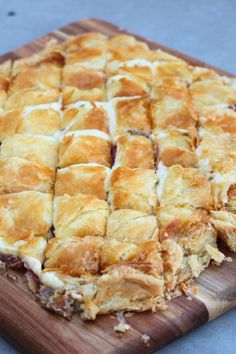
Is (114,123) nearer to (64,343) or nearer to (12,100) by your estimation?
(12,100)

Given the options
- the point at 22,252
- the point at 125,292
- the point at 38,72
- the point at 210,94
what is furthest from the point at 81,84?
the point at 125,292

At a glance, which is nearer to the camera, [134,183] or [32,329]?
[32,329]

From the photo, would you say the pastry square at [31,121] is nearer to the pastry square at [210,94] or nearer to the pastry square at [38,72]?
the pastry square at [38,72]

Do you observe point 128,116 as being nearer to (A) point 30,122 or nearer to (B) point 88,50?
(A) point 30,122

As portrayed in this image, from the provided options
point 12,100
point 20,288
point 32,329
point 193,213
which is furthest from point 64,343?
point 12,100

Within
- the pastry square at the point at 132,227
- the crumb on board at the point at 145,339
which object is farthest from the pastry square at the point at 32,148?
the crumb on board at the point at 145,339

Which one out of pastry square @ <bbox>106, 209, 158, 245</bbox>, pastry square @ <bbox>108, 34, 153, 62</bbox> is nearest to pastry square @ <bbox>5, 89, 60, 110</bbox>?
pastry square @ <bbox>108, 34, 153, 62</bbox>

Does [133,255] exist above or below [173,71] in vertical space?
below
